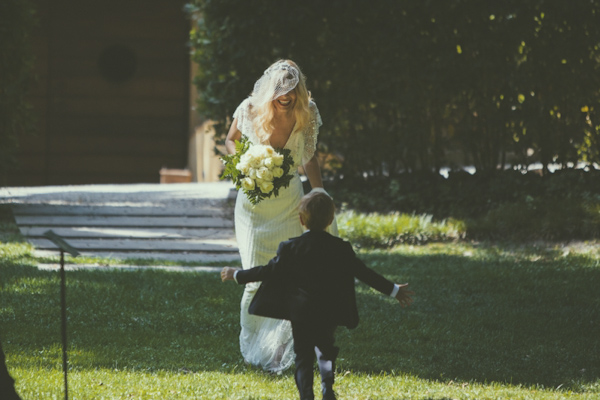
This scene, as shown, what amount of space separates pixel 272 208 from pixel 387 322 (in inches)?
70.8

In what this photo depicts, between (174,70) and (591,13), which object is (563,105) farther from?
(174,70)

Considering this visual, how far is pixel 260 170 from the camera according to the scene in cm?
486

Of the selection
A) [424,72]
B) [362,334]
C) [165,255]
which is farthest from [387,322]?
[424,72]

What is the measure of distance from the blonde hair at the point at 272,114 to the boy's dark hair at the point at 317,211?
0.96 metres

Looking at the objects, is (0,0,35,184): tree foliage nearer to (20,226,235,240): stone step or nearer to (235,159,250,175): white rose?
(20,226,235,240): stone step

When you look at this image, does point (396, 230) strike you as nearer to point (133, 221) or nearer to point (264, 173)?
point (133, 221)

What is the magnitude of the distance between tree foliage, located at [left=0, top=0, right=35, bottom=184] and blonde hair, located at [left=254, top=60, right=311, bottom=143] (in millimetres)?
6628

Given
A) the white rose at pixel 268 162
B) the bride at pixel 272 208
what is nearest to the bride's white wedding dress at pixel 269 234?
the bride at pixel 272 208

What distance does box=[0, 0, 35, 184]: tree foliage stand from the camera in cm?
1062

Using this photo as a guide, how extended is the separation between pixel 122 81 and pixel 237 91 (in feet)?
22.2

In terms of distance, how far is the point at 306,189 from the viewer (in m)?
11.0

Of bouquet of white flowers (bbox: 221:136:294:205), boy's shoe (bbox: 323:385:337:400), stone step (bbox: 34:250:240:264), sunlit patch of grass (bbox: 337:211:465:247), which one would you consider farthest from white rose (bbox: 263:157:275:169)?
sunlit patch of grass (bbox: 337:211:465:247)

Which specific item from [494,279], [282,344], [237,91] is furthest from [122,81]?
[282,344]

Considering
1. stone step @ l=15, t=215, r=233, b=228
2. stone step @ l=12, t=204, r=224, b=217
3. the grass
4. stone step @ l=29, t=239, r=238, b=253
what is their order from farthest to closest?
stone step @ l=12, t=204, r=224, b=217, stone step @ l=15, t=215, r=233, b=228, stone step @ l=29, t=239, r=238, b=253, the grass
